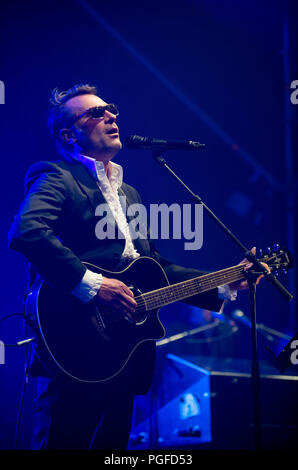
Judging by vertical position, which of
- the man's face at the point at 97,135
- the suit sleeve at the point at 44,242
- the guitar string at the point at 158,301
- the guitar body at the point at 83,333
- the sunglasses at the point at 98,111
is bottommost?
the guitar body at the point at 83,333

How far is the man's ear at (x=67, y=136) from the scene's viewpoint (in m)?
2.79

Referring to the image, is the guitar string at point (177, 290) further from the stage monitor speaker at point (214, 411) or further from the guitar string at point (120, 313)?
the stage monitor speaker at point (214, 411)

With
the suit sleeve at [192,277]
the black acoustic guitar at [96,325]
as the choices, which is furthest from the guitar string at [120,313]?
the suit sleeve at [192,277]

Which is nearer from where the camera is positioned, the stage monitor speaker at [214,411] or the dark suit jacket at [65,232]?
the dark suit jacket at [65,232]

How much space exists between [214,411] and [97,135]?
241 centimetres

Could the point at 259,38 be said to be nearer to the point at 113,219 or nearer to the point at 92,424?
the point at 113,219

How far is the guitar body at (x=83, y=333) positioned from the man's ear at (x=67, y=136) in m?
0.92

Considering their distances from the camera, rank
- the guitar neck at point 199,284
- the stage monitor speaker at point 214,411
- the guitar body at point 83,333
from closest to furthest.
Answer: the guitar body at point 83,333, the guitar neck at point 199,284, the stage monitor speaker at point 214,411

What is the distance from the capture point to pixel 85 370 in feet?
6.76

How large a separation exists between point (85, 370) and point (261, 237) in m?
3.78

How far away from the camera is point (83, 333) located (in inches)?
83.4

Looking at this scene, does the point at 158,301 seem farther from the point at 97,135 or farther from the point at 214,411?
the point at 214,411

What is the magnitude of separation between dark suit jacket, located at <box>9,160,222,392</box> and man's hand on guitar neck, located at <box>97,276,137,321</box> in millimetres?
132

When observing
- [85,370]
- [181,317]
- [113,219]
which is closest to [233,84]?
[181,317]
